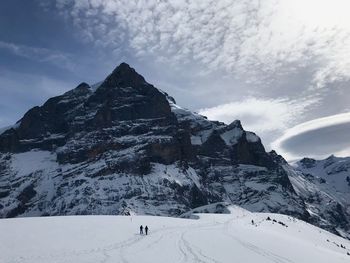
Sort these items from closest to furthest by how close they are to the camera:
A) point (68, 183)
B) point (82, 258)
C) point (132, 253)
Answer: point (82, 258) < point (132, 253) < point (68, 183)

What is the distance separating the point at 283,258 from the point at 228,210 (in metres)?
82.8

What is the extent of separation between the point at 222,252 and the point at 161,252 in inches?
168

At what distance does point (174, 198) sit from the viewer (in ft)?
541

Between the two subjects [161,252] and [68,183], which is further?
[68,183]

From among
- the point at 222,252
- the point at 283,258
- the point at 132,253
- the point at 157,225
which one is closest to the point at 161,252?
the point at 132,253

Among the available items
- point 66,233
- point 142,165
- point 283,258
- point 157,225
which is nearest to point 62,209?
point 142,165

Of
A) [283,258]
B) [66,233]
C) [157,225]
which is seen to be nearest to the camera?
[283,258]

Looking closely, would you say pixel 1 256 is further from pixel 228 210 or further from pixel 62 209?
pixel 62 209

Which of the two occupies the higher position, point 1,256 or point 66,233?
point 66,233

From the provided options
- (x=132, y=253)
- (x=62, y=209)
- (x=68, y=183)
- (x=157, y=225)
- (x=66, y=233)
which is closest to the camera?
(x=132, y=253)

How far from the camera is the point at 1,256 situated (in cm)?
2684

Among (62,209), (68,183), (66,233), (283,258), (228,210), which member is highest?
(68,183)

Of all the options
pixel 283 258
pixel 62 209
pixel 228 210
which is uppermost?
pixel 62 209

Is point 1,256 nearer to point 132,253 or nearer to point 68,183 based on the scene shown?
point 132,253
